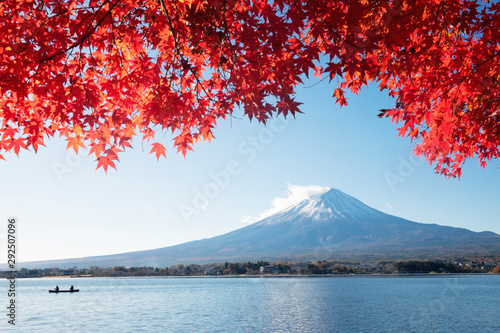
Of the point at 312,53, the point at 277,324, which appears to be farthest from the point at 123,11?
the point at 277,324

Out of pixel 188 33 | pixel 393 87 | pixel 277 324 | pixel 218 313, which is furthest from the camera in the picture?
pixel 218 313

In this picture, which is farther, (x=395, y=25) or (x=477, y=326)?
(x=477, y=326)

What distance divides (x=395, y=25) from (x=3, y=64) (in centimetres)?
611

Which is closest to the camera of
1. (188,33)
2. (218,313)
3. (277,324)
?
(188,33)

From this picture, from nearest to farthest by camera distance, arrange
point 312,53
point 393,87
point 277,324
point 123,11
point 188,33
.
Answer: point 312,53
point 188,33
point 123,11
point 393,87
point 277,324

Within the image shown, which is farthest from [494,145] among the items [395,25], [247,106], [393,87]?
[247,106]

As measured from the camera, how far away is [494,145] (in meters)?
8.79

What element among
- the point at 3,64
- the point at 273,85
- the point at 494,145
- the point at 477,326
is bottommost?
the point at 477,326

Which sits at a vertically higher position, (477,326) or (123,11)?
(123,11)

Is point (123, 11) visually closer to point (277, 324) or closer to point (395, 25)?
point (395, 25)

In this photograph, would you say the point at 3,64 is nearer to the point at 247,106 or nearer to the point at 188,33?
the point at 188,33

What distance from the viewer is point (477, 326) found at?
56188 mm

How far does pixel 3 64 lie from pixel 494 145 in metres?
9.60

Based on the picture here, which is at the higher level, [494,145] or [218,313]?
[494,145]
